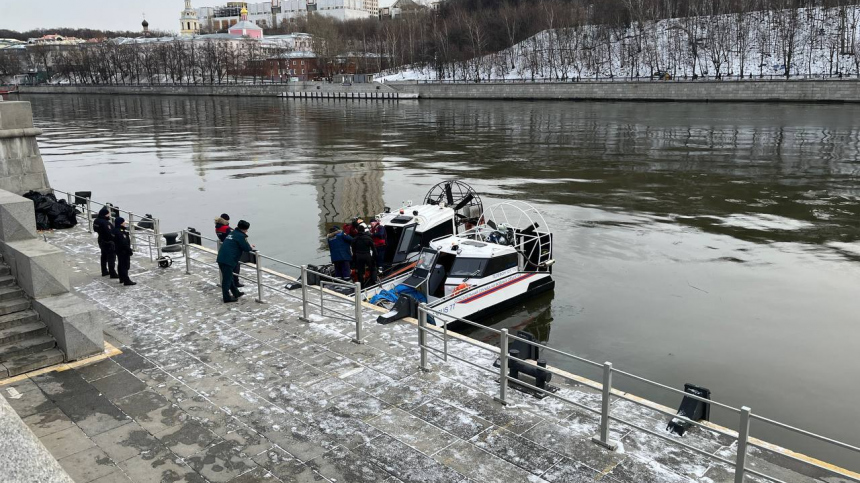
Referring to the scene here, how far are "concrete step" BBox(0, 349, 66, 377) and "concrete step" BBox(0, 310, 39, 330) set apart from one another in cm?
66

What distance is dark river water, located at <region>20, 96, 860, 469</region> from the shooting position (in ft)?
45.5

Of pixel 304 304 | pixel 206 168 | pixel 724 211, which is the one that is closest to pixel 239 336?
pixel 304 304

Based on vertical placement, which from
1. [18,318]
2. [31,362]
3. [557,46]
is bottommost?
[31,362]

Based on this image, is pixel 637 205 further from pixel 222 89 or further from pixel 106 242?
pixel 222 89

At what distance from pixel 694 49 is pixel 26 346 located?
10392 centimetres

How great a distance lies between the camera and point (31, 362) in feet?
32.0

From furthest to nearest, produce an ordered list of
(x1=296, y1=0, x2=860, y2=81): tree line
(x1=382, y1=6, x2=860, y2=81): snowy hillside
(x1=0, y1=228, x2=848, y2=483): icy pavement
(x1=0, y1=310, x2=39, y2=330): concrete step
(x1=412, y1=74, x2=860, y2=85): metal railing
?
1. (x1=296, y1=0, x2=860, y2=81): tree line
2. (x1=382, y1=6, x2=860, y2=81): snowy hillside
3. (x1=412, y1=74, x2=860, y2=85): metal railing
4. (x1=0, y1=310, x2=39, y2=330): concrete step
5. (x1=0, y1=228, x2=848, y2=483): icy pavement

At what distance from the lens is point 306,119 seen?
7675 cm

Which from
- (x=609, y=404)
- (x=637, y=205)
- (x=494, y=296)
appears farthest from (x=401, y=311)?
(x=637, y=205)

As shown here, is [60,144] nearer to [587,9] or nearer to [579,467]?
[579,467]

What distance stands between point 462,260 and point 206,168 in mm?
28806

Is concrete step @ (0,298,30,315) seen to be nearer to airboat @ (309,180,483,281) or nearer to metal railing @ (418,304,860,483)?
metal railing @ (418,304,860,483)

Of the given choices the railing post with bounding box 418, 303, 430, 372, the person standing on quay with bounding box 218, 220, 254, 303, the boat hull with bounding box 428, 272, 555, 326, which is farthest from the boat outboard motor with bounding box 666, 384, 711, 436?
the person standing on quay with bounding box 218, 220, 254, 303

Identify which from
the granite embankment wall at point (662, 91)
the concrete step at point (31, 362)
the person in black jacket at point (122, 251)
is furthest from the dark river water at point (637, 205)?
the granite embankment wall at point (662, 91)
